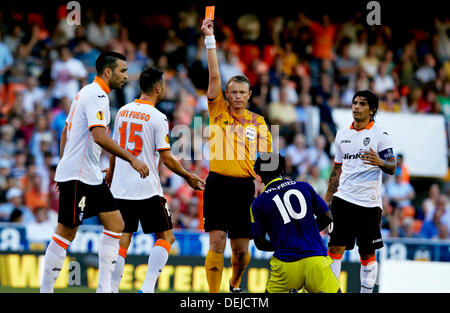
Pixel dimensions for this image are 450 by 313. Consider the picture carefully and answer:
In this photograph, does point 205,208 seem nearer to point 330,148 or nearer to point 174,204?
point 174,204

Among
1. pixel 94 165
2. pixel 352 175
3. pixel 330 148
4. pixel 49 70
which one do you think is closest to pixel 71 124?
pixel 94 165

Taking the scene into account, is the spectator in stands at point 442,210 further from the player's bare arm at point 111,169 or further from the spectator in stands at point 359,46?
the player's bare arm at point 111,169

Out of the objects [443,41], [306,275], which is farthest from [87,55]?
[306,275]

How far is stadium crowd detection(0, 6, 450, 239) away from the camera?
14211 mm

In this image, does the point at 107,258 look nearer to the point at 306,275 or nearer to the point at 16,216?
the point at 306,275

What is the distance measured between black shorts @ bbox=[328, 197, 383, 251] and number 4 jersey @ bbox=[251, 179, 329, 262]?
1603mm

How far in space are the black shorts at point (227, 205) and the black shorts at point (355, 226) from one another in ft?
3.59

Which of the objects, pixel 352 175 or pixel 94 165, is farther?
pixel 352 175

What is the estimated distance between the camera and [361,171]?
8.55 metres

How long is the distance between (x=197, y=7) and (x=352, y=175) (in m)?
10.1

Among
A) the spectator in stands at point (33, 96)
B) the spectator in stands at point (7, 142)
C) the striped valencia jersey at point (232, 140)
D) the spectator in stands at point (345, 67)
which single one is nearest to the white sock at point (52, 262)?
the striped valencia jersey at point (232, 140)

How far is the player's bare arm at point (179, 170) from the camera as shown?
745 cm
